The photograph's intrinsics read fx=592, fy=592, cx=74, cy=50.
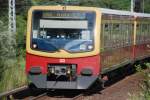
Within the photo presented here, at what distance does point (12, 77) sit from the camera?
18359 mm

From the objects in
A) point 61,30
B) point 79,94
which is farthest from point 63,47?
point 79,94

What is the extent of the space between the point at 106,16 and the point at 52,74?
250 cm

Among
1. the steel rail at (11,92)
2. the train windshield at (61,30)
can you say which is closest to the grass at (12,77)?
the steel rail at (11,92)

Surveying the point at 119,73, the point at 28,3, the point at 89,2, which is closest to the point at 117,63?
Answer: the point at 119,73

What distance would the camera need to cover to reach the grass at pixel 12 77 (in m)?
17.4

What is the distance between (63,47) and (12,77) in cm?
249

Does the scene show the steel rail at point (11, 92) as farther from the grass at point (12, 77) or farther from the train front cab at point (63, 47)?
the train front cab at point (63, 47)

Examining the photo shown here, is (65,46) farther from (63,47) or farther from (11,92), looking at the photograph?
(11,92)

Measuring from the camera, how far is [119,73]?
77.4 feet

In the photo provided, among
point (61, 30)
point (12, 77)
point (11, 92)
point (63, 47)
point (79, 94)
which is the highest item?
point (61, 30)

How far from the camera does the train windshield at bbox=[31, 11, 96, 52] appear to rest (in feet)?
55.0

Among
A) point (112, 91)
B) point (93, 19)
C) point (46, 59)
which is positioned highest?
point (93, 19)

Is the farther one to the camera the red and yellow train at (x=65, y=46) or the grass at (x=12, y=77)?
the grass at (x=12, y=77)

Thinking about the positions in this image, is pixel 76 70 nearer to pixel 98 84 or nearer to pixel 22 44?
pixel 98 84
